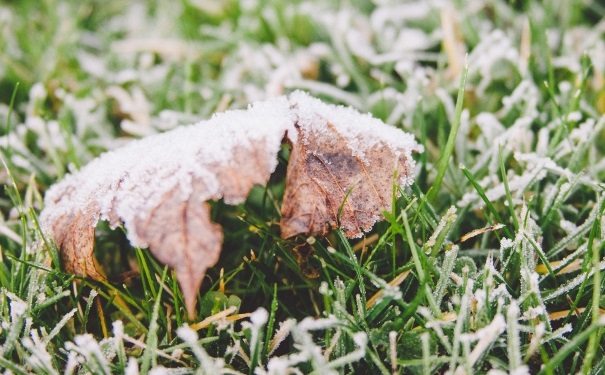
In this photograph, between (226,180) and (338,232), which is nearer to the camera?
(226,180)

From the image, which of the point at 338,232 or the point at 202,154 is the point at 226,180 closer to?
the point at 202,154

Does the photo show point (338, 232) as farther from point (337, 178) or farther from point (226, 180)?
point (226, 180)

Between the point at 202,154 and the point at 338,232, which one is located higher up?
the point at 202,154

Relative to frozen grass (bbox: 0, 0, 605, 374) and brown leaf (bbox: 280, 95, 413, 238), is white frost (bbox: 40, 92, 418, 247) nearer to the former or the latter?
brown leaf (bbox: 280, 95, 413, 238)

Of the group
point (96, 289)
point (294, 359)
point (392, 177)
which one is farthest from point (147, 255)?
point (392, 177)

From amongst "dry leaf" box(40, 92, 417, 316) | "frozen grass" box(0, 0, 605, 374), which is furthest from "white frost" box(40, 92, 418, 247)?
"frozen grass" box(0, 0, 605, 374)

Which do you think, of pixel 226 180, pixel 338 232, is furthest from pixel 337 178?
pixel 226 180

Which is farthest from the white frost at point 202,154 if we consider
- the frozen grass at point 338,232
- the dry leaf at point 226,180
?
the frozen grass at point 338,232
